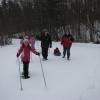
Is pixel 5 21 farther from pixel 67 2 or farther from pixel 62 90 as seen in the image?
pixel 62 90

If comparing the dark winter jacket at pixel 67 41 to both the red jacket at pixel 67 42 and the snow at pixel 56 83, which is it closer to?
the red jacket at pixel 67 42

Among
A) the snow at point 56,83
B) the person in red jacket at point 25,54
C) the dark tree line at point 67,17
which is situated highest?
the dark tree line at point 67,17

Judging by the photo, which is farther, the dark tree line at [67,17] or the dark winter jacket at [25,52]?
the dark tree line at [67,17]

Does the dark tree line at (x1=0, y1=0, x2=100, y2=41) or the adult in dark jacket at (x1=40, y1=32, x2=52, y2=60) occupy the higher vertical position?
the dark tree line at (x1=0, y1=0, x2=100, y2=41)

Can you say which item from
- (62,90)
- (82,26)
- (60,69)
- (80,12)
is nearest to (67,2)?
(82,26)

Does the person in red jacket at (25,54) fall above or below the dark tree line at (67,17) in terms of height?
below

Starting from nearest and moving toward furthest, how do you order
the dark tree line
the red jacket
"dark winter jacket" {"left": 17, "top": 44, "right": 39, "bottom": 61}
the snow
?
the snow < "dark winter jacket" {"left": 17, "top": 44, "right": 39, "bottom": 61} < the red jacket < the dark tree line

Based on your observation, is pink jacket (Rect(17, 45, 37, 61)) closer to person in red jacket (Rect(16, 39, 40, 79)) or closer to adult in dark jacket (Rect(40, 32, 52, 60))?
person in red jacket (Rect(16, 39, 40, 79))

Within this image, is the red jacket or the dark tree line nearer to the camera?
the red jacket

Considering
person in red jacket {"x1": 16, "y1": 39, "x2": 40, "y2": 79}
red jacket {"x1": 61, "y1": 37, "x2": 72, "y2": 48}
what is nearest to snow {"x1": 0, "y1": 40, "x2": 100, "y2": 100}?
person in red jacket {"x1": 16, "y1": 39, "x2": 40, "y2": 79}

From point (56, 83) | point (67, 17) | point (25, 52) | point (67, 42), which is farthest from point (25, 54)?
point (67, 17)

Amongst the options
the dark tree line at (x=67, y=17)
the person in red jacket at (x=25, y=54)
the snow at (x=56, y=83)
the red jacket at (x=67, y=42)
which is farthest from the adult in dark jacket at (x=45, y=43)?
the dark tree line at (x=67, y=17)

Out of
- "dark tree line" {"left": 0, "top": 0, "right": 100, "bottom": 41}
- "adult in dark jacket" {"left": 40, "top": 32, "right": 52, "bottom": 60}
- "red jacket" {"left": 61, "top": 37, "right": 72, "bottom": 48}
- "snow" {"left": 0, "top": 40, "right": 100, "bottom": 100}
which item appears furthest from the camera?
"dark tree line" {"left": 0, "top": 0, "right": 100, "bottom": 41}

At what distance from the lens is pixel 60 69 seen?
1351 centimetres
